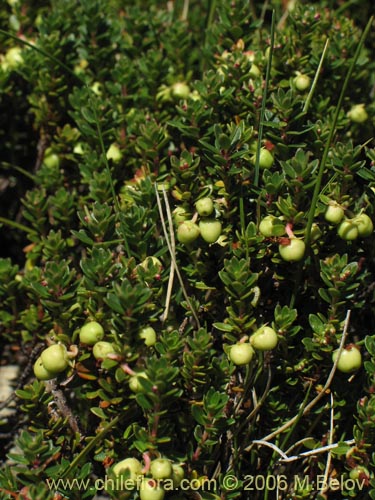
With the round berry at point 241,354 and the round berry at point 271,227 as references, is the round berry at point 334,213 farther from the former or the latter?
the round berry at point 241,354

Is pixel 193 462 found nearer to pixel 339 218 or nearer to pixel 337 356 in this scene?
pixel 337 356

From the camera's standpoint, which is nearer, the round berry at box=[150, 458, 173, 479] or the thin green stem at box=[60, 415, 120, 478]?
the round berry at box=[150, 458, 173, 479]

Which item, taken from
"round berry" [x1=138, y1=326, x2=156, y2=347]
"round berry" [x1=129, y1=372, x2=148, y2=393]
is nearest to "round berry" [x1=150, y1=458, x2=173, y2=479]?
"round berry" [x1=129, y1=372, x2=148, y2=393]

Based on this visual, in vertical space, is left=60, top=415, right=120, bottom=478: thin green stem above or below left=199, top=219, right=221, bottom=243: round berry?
below

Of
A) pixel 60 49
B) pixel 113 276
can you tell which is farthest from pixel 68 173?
pixel 113 276

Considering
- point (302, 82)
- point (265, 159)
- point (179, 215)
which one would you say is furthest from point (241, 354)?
point (302, 82)

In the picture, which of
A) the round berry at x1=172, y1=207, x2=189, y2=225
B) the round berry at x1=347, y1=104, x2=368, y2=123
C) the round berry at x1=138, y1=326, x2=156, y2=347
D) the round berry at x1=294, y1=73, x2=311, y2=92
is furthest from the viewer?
the round berry at x1=347, y1=104, x2=368, y2=123

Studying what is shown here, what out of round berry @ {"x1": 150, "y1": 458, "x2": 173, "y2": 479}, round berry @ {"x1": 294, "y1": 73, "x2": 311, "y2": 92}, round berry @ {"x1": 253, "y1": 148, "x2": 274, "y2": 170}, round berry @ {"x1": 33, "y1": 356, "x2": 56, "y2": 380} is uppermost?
round berry @ {"x1": 294, "y1": 73, "x2": 311, "y2": 92}

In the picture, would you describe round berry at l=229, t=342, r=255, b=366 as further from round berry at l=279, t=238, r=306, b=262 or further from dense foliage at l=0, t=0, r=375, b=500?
round berry at l=279, t=238, r=306, b=262
